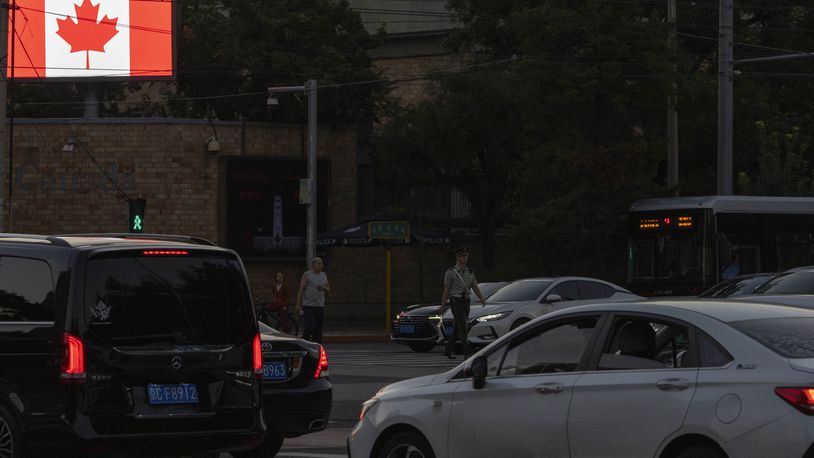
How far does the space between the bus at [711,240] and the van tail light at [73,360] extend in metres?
23.6

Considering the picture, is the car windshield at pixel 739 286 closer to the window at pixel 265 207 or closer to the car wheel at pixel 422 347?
the car wheel at pixel 422 347

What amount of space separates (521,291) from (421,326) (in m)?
2.46

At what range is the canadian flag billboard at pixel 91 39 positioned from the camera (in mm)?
40750

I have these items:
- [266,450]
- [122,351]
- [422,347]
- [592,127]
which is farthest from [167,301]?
[592,127]

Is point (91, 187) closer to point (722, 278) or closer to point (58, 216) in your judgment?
point (58, 216)

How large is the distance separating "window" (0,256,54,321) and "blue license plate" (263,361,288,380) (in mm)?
2451

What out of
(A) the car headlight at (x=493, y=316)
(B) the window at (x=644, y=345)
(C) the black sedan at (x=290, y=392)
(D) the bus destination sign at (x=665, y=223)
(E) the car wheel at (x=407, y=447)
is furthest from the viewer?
(D) the bus destination sign at (x=665, y=223)

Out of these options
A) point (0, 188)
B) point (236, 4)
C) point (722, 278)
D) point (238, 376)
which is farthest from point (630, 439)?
point (236, 4)

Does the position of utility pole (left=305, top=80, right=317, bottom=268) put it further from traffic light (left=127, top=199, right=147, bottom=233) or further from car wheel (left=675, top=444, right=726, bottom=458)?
car wheel (left=675, top=444, right=726, bottom=458)

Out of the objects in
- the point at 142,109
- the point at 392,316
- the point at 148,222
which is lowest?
the point at 392,316

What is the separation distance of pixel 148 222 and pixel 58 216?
7.94 feet

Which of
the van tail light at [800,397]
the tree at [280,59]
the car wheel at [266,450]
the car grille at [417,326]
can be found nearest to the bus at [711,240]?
the car grille at [417,326]

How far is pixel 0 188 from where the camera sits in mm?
28406

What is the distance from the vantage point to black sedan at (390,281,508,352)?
28.0 metres
